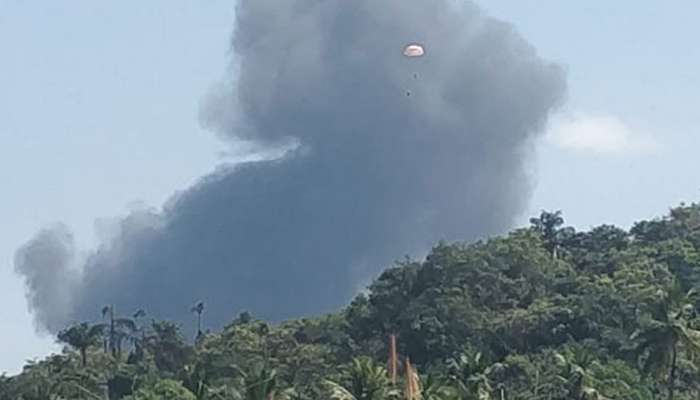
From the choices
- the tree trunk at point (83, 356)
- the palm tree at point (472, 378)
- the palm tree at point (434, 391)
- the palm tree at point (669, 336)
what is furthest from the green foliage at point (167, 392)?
the tree trunk at point (83, 356)

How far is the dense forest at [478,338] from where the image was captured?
115438mm

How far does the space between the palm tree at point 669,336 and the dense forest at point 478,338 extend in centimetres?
10

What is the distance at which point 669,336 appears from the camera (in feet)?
362

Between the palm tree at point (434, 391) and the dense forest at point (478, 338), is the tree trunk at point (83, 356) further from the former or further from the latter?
the palm tree at point (434, 391)

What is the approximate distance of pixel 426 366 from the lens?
156 m

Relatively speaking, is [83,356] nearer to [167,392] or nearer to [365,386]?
[167,392]

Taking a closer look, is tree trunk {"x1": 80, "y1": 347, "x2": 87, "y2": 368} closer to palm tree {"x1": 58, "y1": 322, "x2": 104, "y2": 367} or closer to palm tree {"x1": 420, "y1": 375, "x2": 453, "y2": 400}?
palm tree {"x1": 58, "y1": 322, "x2": 104, "y2": 367}

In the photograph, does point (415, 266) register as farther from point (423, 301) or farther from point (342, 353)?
point (342, 353)

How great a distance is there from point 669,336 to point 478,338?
5076 cm

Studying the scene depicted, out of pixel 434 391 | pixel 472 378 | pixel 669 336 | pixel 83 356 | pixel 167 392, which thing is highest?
pixel 83 356

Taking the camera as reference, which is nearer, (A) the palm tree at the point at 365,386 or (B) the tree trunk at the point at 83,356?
(A) the palm tree at the point at 365,386

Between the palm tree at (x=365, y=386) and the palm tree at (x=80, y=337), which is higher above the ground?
the palm tree at (x=80, y=337)

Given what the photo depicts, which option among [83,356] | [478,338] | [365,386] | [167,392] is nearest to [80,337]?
[83,356]

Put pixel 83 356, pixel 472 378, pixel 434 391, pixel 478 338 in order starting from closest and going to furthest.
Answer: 1. pixel 434 391
2. pixel 472 378
3. pixel 478 338
4. pixel 83 356
